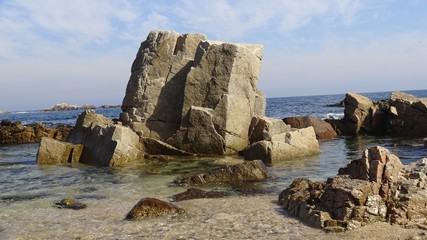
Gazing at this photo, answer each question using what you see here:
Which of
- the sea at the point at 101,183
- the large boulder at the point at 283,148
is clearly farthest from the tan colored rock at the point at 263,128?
the sea at the point at 101,183

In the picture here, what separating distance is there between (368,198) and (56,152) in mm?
14366

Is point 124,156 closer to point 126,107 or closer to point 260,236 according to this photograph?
point 126,107

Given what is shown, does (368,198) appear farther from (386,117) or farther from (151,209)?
(386,117)

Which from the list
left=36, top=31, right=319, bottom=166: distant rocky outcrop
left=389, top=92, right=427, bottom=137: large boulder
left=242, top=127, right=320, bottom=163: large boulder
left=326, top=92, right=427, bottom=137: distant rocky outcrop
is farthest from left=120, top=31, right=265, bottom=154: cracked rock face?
left=389, top=92, right=427, bottom=137: large boulder

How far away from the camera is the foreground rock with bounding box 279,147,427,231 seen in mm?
8164

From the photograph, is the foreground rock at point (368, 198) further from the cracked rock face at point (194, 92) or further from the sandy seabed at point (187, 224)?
the cracked rock face at point (194, 92)

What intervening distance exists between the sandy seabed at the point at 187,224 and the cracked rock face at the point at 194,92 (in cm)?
929

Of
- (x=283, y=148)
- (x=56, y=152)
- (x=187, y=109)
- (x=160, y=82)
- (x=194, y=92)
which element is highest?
(x=160, y=82)

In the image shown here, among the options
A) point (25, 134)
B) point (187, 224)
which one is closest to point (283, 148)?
point (187, 224)

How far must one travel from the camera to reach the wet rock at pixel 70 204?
34.9 feet

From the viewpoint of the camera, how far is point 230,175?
13.6m

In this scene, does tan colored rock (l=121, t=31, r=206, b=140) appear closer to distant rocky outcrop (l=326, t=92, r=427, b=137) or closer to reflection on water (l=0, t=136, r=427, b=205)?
reflection on water (l=0, t=136, r=427, b=205)

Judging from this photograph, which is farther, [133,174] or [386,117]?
[386,117]

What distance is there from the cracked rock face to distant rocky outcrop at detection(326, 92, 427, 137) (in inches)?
386
